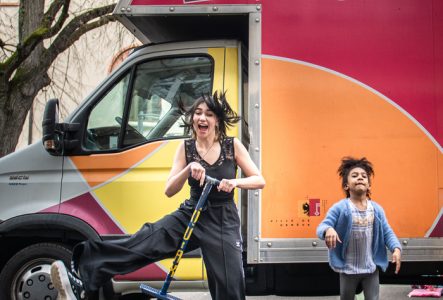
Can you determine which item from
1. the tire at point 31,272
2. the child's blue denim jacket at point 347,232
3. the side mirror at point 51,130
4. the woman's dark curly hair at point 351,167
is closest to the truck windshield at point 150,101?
the side mirror at point 51,130

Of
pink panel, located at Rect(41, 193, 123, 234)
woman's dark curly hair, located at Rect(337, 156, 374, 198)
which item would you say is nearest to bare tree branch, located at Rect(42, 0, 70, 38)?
pink panel, located at Rect(41, 193, 123, 234)

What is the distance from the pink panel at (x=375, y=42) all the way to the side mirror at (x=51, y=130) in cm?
181

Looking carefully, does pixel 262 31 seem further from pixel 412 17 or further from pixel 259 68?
pixel 412 17

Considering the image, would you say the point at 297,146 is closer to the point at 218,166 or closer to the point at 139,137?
the point at 218,166

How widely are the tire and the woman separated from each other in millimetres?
1052

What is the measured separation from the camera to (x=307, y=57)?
530 cm

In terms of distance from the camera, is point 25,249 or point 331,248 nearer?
point 331,248

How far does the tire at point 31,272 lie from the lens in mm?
5551

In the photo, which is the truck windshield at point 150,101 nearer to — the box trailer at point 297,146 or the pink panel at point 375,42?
the box trailer at point 297,146

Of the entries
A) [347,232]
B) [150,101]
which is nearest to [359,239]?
[347,232]

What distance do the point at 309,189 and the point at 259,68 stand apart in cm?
103

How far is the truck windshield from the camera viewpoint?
568cm

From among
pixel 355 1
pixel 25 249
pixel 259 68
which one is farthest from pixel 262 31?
pixel 25 249

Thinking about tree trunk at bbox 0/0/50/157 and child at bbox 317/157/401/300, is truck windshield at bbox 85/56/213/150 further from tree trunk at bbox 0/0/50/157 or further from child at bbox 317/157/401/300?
tree trunk at bbox 0/0/50/157
